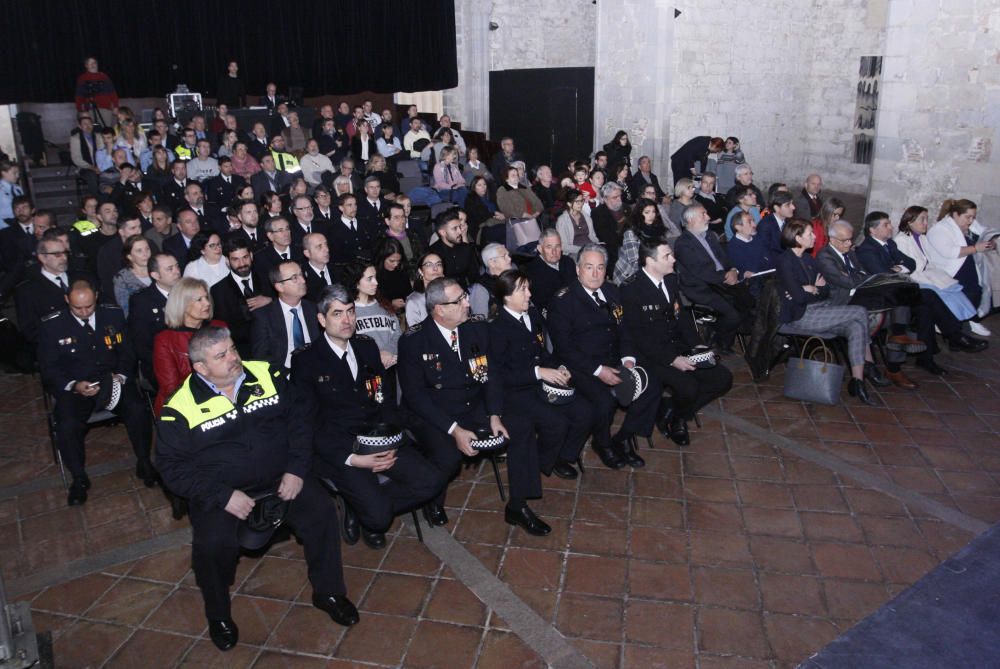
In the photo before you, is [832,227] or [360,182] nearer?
[832,227]

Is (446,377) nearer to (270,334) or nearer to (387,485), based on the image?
(387,485)

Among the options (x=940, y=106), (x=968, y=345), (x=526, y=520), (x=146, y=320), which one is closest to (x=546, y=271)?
(x=526, y=520)

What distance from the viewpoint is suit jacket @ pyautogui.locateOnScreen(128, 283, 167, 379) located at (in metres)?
5.20

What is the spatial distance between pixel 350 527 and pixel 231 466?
3.52 ft

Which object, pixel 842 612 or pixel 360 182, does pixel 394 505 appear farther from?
pixel 360 182

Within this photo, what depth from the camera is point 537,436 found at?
5.05 meters

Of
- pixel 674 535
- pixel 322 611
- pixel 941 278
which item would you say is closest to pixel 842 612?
pixel 674 535

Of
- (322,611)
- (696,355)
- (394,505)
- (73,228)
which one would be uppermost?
(73,228)

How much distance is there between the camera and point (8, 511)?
496cm

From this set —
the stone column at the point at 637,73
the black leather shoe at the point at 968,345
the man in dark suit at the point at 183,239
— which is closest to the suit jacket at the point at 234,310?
the man in dark suit at the point at 183,239

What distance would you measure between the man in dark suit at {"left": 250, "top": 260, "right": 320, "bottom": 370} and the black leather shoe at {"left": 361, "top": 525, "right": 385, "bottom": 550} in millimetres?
1233

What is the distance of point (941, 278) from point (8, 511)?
7.51 m

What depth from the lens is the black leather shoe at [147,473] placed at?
17.1ft

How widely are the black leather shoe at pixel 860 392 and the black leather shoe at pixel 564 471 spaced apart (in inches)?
102
